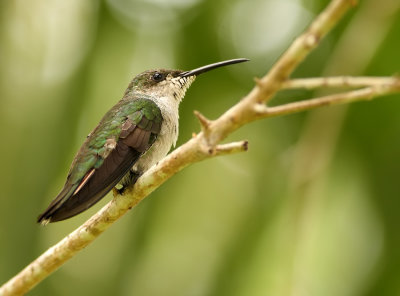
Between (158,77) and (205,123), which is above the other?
(205,123)

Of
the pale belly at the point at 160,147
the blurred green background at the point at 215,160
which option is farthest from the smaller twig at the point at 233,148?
the pale belly at the point at 160,147

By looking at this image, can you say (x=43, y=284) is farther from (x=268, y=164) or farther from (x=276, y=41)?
(x=276, y=41)

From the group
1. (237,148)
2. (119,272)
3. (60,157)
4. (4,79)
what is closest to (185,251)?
(119,272)

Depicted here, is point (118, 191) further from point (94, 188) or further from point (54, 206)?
point (54, 206)

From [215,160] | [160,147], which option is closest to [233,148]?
[160,147]

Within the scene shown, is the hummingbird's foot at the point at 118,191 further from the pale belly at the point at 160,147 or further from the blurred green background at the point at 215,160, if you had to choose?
the blurred green background at the point at 215,160

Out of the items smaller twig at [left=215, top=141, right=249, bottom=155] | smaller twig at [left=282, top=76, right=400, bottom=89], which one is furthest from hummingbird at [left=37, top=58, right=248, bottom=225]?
smaller twig at [left=282, top=76, right=400, bottom=89]

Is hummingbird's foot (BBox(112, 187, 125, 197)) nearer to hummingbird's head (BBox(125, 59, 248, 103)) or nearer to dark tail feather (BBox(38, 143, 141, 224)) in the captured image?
dark tail feather (BBox(38, 143, 141, 224))
